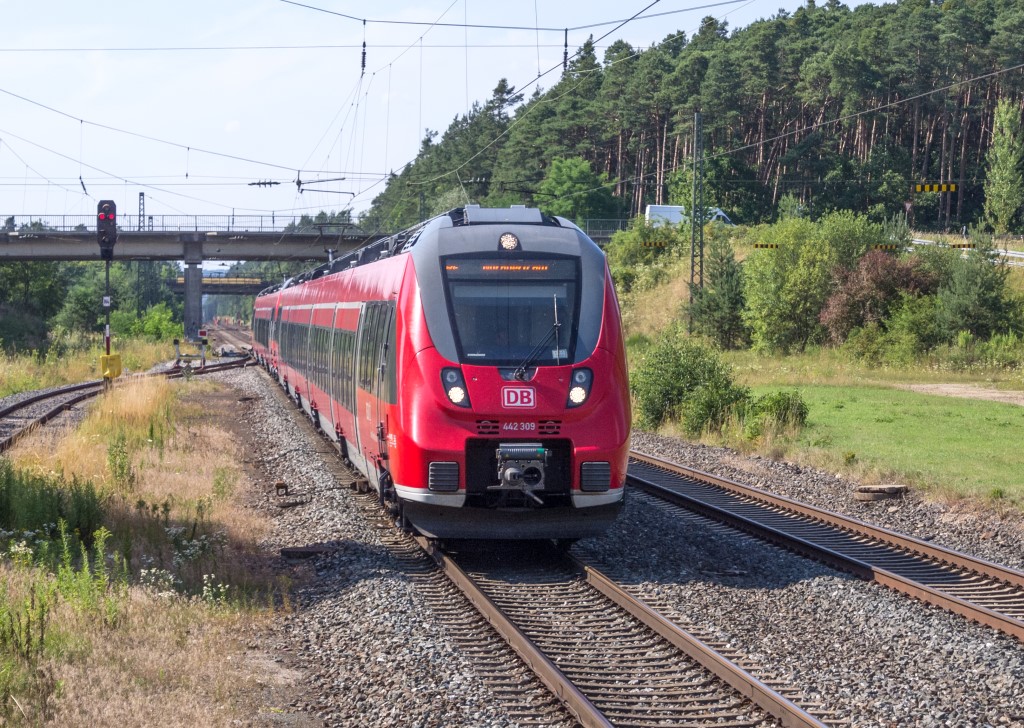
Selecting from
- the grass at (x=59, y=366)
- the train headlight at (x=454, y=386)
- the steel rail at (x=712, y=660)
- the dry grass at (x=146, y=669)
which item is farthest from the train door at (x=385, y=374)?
the grass at (x=59, y=366)

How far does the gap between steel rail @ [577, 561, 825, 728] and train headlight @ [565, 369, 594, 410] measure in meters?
1.64

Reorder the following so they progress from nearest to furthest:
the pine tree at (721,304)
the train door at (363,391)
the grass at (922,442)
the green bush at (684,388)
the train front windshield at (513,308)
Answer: the train front windshield at (513,308) < the train door at (363,391) < the grass at (922,442) < the green bush at (684,388) < the pine tree at (721,304)

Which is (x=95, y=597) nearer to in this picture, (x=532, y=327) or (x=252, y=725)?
(x=252, y=725)

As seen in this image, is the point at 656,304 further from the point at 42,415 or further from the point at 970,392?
the point at 42,415

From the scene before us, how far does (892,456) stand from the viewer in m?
19.7

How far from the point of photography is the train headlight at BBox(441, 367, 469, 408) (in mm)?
10750

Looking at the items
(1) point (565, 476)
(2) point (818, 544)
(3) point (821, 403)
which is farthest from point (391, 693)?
(3) point (821, 403)

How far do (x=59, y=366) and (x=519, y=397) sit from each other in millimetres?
39428

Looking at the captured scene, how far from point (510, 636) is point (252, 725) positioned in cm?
228

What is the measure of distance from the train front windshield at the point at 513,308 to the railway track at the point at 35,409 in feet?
38.3

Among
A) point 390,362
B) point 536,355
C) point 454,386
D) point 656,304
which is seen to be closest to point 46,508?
point 390,362

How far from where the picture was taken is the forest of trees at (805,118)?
261 feet

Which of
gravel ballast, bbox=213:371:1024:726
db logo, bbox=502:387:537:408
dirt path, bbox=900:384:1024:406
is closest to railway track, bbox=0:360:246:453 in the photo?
gravel ballast, bbox=213:371:1024:726

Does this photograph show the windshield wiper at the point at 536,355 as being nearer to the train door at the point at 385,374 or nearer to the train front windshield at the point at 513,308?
the train front windshield at the point at 513,308
